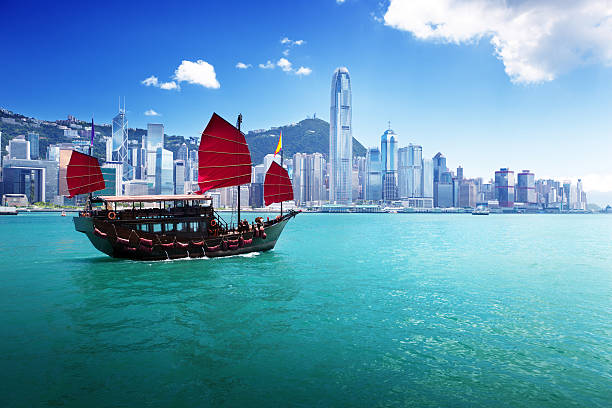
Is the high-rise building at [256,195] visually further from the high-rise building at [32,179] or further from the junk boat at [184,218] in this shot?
the junk boat at [184,218]

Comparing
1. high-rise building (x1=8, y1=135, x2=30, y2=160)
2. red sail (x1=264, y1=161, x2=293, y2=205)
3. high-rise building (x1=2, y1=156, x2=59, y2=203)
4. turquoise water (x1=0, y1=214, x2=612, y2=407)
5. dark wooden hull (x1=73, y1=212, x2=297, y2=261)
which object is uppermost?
high-rise building (x1=8, y1=135, x2=30, y2=160)

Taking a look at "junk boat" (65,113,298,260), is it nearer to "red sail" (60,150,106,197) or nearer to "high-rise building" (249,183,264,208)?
"red sail" (60,150,106,197)

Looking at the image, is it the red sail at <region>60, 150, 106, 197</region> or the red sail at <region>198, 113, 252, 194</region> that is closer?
the red sail at <region>198, 113, 252, 194</region>

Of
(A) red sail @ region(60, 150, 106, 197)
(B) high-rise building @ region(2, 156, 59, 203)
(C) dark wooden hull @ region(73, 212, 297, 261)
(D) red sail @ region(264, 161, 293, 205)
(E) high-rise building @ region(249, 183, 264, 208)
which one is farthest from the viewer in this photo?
(E) high-rise building @ region(249, 183, 264, 208)

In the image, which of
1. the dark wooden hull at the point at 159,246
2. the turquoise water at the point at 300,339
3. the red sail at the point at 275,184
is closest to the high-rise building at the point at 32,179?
the dark wooden hull at the point at 159,246

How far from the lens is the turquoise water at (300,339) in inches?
288

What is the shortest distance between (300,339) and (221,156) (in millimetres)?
18852

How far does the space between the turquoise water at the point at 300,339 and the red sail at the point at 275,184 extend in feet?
31.4

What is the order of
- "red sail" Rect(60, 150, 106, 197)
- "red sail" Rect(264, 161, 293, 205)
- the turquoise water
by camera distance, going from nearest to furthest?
the turquoise water → "red sail" Rect(60, 150, 106, 197) → "red sail" Rect(264, 161, 293, 205)

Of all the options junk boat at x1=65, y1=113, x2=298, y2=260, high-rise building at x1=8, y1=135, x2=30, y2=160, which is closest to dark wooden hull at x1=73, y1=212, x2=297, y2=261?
junk boat at x1=65, y1=113, x2=298, y2=260

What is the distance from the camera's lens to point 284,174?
30078mm

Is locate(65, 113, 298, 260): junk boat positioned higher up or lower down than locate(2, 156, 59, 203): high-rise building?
lower down

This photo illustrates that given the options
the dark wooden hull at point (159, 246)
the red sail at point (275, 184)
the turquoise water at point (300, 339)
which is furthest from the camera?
the red sail at point (275, 184)

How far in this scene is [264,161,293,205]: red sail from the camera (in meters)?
29.0
